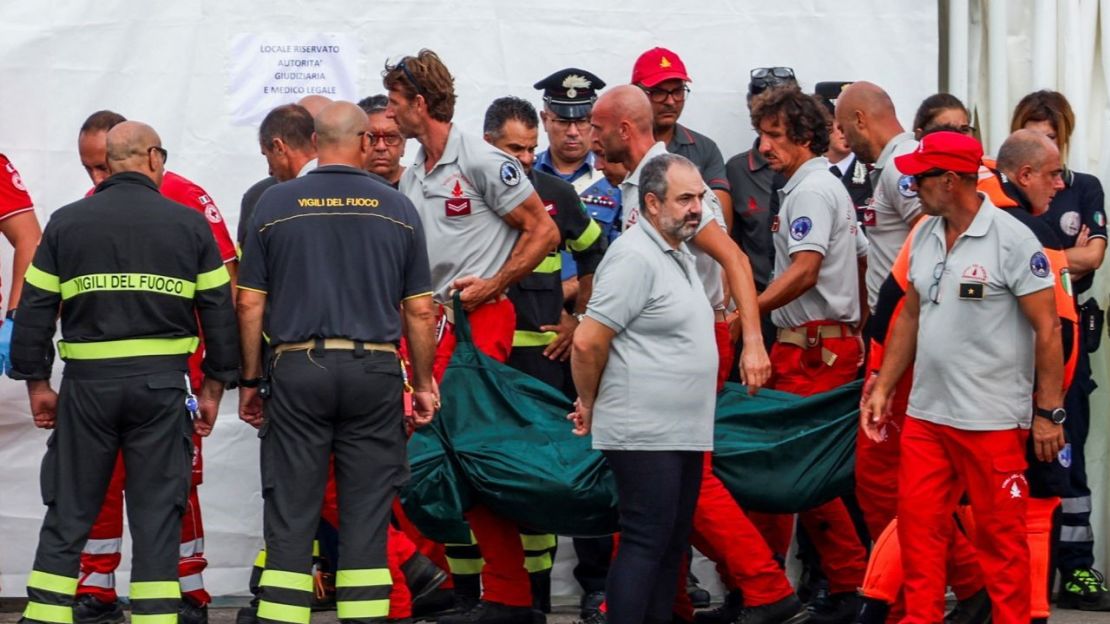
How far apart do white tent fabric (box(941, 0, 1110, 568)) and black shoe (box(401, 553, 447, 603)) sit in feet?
10.3

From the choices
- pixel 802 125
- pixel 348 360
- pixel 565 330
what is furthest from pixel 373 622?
pixel 802 125

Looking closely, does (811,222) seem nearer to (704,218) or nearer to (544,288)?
(704,218)

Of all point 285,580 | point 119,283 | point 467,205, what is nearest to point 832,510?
point 467,205

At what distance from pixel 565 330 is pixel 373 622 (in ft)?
5.61

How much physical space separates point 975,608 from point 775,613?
2.51 ft

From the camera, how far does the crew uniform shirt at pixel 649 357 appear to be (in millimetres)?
5934

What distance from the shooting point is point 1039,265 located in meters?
5.96

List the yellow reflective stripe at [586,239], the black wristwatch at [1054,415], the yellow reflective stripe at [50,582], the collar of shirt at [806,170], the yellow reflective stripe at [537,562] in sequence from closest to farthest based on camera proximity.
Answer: the black wristwatch at [1054,415]
the yellow reflective stripe at [50,582]
the collar of shirt at [806,170]
the yellow reflective stripe at [537,562]
the yellow reflective stripe at [586,239]

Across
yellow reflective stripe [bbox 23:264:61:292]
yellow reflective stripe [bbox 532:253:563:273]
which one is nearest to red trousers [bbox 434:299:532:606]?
yellow reflective stripe [bbox 532:253:563:273]

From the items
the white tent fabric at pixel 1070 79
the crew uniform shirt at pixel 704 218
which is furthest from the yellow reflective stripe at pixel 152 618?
the white tent fabric at pixel 1070 79

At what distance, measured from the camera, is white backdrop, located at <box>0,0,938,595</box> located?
309 inches

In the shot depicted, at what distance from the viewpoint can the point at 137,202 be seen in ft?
20.5

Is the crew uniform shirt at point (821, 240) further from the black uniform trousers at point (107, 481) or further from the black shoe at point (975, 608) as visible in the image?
the black uniform trousers at point (107, 481)

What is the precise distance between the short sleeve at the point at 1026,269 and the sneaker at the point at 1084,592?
234 centimetres
